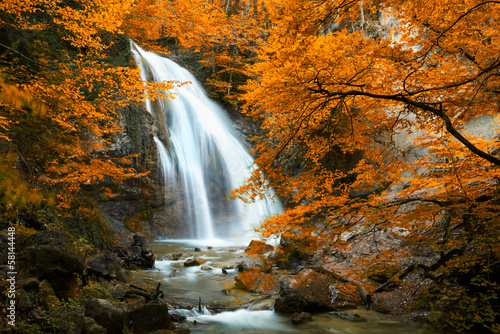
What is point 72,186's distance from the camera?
21.0ft

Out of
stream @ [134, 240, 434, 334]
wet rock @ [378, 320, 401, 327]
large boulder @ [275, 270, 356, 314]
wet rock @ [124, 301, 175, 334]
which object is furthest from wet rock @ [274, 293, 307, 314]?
wet rock @ [124, 301, 175, 334]

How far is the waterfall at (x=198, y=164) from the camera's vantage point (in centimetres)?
1308

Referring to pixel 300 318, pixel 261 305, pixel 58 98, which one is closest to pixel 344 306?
pixel 300 318

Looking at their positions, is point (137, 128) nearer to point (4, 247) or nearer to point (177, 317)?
point (4, 247)

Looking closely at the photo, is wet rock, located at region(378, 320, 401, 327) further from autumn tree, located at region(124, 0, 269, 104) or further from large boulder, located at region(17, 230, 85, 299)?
autumn tree, located at region(124, 0, 269, 104)

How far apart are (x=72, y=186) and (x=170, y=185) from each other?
6.31 metres

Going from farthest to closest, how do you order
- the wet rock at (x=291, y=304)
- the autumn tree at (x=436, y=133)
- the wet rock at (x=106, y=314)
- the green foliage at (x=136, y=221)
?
the green foliage at (x=136, y=221), the wet rock at (x=291, y=304), the wet rock at (x=106, y=314), the autumn tree at (x=436, y=133)

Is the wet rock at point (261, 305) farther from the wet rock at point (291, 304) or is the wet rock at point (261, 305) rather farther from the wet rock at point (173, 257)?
the wet rock at point (173, 257)

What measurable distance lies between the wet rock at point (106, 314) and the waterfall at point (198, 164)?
A: 886 centimetres

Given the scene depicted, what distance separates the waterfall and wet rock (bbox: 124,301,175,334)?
883 cm

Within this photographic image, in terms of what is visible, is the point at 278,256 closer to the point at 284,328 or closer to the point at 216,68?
the point at 284,328

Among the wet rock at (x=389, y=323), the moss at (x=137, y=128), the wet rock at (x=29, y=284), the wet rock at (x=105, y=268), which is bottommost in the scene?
the wet rock at (x=389, y=323)

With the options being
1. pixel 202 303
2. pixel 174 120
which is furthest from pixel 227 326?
pixel 174 120

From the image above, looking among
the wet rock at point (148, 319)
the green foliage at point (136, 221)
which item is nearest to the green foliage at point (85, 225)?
the wet rock at point (148, 319)
